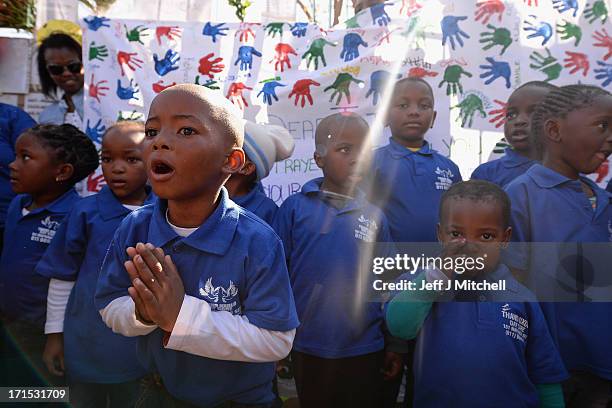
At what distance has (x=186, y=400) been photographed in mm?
1665

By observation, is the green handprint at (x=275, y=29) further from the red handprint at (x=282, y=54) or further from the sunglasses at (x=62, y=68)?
the sunglasses at (x=62, y=68)

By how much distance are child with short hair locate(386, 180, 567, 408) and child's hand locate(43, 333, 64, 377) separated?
1.47 m

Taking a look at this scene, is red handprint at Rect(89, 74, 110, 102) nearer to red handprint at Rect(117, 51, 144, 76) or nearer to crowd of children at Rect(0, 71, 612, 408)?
red handprint at Rect(117, 51, 144, 76)

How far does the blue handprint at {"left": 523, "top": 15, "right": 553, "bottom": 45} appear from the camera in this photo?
355 cm

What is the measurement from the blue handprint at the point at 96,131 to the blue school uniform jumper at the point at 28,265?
950mm

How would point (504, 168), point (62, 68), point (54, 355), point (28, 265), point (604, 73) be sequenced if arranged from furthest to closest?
point (62, 68) < point (604, 73) < point (504, 168) < point (28, 265) < point (54, 355)

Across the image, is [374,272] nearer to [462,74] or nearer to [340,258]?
[340,258]

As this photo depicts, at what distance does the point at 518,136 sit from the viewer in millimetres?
3316

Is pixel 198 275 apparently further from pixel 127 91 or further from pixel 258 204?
pixel 127 91

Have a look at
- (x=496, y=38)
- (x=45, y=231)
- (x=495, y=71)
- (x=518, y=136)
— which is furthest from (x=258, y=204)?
(x=496, y=38)

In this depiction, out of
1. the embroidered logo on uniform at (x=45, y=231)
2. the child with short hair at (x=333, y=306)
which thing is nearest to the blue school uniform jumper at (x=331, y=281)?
the child with short hair at (x=333, y=306)

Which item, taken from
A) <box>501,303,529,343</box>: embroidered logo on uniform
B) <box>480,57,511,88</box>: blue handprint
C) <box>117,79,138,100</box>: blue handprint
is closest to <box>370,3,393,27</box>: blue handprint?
<box>480,57,511,88</box>: blue handprint

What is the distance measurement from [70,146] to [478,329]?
2.18 m

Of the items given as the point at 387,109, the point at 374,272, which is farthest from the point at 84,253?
the point at 387,109
